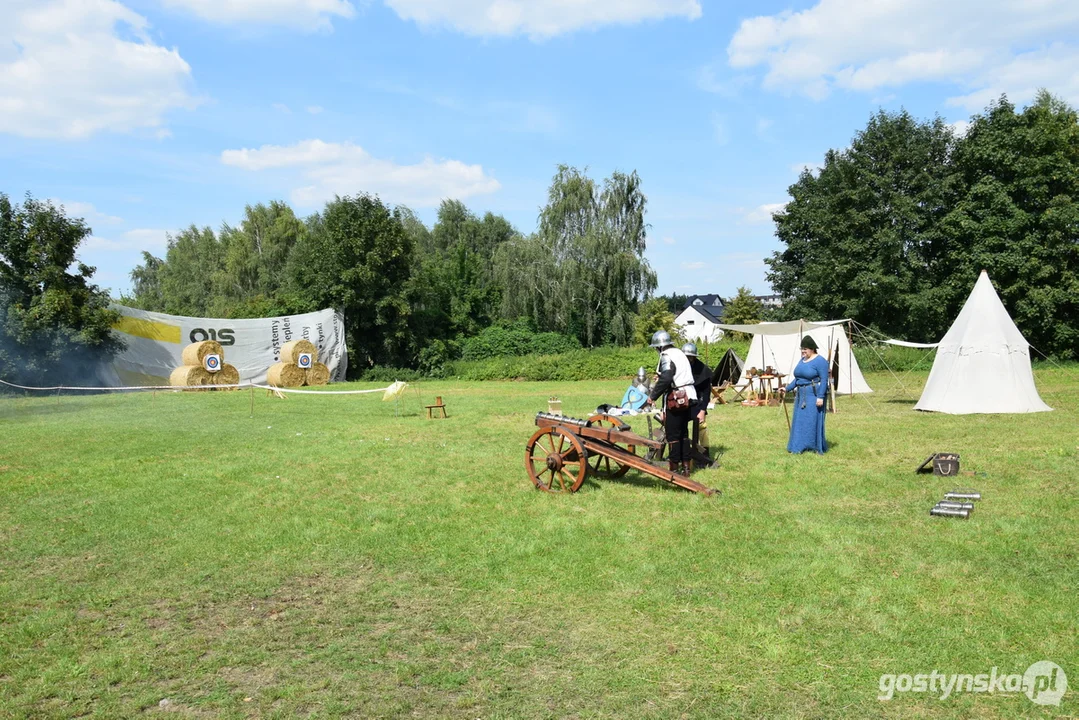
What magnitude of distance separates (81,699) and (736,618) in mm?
3676

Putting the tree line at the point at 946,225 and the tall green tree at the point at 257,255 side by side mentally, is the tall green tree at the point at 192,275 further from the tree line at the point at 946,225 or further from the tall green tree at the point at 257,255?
the tree line at the point at 946,225

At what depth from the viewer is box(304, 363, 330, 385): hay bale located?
91.7ft

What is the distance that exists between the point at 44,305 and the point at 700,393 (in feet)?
68.4

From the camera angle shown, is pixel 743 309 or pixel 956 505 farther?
pixel 743 309

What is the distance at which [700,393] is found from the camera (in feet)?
31.3

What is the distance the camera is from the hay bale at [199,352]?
963 inches

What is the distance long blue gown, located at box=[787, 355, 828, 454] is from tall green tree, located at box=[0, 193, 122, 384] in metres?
21.1

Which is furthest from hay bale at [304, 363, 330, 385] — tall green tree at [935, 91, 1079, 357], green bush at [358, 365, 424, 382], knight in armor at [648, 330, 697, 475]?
tall green tree at [935, 91, 1079, 357]

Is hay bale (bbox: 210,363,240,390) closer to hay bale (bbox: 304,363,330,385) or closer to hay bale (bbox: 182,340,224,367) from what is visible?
hay bale (bbox: 182,340,224,367)

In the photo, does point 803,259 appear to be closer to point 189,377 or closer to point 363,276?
point 363,276

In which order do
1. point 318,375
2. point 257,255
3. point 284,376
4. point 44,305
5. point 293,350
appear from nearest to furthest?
1. point 44,305
2. point 284,376
3. point 293,350
4. point 318,375
5. point 257,255

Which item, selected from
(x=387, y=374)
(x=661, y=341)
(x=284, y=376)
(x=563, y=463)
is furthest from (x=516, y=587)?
(x=387, y=374)

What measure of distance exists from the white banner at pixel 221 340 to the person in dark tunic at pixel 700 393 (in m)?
20.3

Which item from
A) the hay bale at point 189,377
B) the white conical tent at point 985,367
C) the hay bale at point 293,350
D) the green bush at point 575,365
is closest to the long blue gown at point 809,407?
the white conical tent at point 985,367
